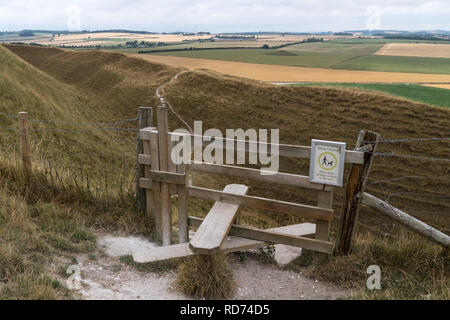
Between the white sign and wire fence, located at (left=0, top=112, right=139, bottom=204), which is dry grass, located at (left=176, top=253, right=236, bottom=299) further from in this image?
wire fence, located at (left=0, top=112, right=139, bottom=204)

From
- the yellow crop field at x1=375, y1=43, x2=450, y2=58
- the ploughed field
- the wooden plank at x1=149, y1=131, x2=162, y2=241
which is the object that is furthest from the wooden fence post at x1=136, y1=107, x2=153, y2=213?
the yellow crop field at x1=375, y1=43, x2=450, y2=58

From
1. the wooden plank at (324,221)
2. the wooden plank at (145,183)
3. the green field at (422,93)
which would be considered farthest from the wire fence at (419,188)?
the wooden plank at (145,183)

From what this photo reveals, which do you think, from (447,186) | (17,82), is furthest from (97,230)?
(17,82)

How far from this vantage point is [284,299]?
15.8 ft

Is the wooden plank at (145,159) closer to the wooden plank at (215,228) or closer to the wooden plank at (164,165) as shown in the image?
the wooden plank at (164,165)

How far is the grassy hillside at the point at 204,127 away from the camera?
17.6ft

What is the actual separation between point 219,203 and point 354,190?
191cm

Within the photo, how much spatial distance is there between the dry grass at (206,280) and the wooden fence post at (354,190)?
1.80 metres

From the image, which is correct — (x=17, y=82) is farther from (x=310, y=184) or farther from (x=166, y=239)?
(x=310, y=184)

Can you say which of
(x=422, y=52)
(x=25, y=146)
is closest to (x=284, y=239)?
(x=25, y=146)

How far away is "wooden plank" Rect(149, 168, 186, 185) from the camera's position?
591cm

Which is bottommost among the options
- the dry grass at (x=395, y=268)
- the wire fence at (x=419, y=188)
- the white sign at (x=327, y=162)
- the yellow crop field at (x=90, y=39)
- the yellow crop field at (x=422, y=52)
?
the wire fence at (x=419, y=188)

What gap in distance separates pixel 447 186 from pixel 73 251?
16.8 meters
